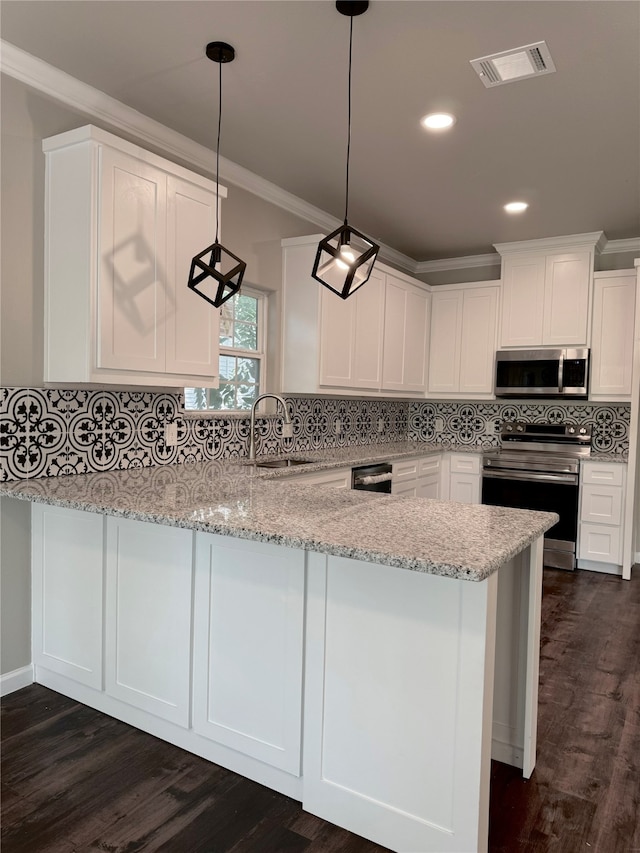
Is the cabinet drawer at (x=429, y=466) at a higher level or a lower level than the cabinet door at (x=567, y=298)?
lower

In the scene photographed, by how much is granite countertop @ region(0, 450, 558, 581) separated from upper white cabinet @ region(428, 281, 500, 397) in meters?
3.05

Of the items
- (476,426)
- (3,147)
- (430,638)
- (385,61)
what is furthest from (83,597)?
(476,426)

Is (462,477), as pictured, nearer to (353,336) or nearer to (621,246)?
(353,336)

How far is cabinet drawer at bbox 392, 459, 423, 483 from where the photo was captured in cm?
430

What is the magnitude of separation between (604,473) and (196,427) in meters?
3.03

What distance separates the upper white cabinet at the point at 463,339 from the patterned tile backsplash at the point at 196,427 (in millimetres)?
347

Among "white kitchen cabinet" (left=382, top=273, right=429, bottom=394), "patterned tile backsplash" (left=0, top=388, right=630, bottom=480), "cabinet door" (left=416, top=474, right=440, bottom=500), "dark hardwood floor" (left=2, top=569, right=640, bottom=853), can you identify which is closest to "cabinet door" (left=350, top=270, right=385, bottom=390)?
"white kitchen cabinet" (left=382, top=273, right=429, bottom=394)

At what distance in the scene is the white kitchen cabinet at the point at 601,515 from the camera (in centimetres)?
431

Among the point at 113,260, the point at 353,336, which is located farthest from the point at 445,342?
the point at 113,260

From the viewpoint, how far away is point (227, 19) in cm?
207

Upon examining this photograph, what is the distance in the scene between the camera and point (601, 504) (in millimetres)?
4375

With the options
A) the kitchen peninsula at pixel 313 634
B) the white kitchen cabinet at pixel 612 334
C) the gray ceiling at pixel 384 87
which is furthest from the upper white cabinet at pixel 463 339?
the kitchen peninsula at pixel 313 634

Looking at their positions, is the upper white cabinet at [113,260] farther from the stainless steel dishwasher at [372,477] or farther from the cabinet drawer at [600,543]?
the cabinet drawer at [600,543]

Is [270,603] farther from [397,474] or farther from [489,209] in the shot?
[489,209]
